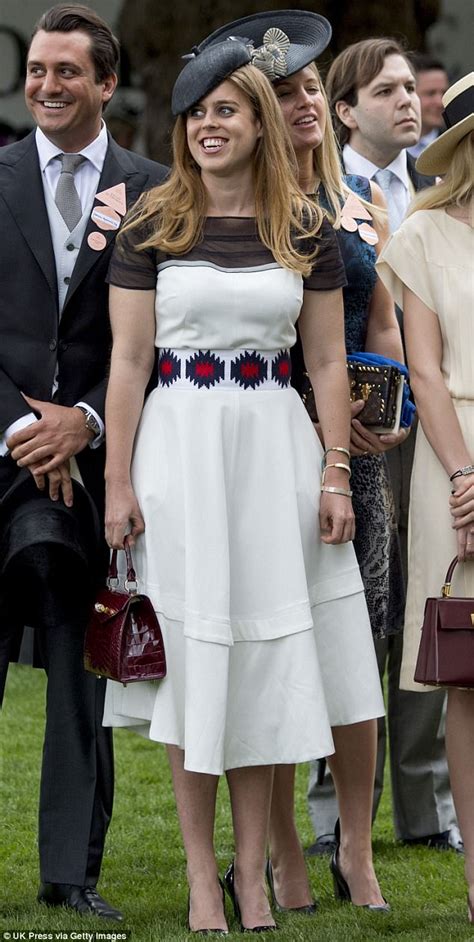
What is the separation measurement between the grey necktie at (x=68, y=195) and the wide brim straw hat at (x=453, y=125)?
962mm

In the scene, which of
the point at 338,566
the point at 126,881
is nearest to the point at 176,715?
the point at 338,566

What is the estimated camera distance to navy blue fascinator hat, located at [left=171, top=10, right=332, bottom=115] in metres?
4.08

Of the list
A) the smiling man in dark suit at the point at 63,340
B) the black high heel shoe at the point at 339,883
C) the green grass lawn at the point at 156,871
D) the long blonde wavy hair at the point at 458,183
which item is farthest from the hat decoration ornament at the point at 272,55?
the green grass lawn at the point at 156,871

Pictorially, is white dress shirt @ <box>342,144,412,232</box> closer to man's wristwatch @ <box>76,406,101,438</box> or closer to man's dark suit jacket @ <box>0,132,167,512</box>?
man's dark suit jacket @ <box>0,132,167,512</box>

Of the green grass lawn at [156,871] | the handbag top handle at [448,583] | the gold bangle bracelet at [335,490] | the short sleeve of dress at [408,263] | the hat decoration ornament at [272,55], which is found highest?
the hat decoration ornament at [272,55]

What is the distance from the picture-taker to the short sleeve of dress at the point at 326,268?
420 centimetres

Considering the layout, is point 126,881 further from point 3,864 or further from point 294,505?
point 294,505

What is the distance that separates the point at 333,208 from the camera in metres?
4.52

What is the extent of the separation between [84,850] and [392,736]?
5.40 ft

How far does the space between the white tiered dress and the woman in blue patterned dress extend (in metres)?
0.40

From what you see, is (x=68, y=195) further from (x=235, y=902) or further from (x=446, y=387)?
(x=235, y=902)

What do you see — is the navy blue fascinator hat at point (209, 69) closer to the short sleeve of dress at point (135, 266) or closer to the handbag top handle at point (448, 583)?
the short sleeve of dress at point (135, 266)

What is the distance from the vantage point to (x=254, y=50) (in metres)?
4.33

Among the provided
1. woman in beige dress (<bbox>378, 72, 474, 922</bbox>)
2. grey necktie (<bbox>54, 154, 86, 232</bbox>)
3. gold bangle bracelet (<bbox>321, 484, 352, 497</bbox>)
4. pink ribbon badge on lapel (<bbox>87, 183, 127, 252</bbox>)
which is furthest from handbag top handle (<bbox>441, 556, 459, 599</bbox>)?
grey necktie (<bbox>54, 154, 86, 232</bbox>)
